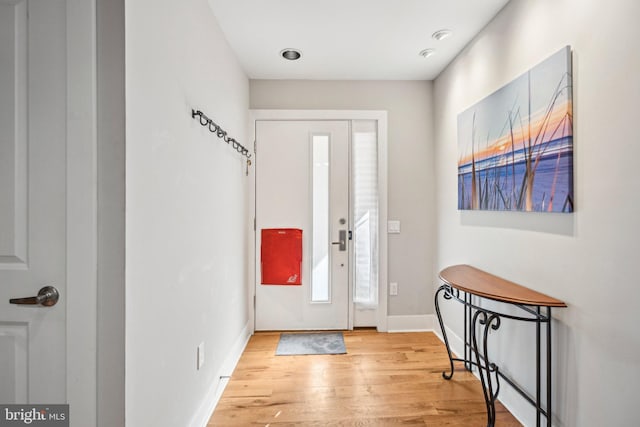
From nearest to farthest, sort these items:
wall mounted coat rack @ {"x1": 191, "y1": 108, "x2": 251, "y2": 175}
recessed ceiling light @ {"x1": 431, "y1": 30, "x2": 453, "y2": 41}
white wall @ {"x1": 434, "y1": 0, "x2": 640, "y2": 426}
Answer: white wall @ {"x1": 434, "y1": 0, "x2": 640, "y2": 426}, wall mounted coat rack @ {"x1": 191, "y1": 108, "x2": 251, "y2": 175}, recessed ceiling light @ {"x1": 431, "y1": 30, "x2": 453, "y2": 41}

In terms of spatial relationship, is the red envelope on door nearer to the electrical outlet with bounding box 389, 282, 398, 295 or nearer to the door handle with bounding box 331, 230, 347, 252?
the door handle with bounding box 331, 230, 347, 252

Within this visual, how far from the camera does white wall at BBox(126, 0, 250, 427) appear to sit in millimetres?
1155

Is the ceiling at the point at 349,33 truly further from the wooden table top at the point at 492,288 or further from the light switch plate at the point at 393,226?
the wooden table top at the point at 492,288

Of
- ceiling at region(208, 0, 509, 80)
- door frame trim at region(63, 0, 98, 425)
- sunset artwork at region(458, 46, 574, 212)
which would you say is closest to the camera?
door frame trim at region(63, 0, 98, 425)

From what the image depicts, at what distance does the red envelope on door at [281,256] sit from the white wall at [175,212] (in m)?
0.72

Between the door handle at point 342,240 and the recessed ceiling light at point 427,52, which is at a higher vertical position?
the recessed ceiling light at point 427,52

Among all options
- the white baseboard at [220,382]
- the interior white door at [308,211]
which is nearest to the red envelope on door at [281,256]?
the interior white door at [308,211]

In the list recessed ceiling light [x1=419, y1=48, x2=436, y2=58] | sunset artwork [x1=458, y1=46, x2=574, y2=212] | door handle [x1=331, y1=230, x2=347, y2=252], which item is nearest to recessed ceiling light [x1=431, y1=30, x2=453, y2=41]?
recessed ceiling light [x1=419, y1=48, x2=436, y2=58]

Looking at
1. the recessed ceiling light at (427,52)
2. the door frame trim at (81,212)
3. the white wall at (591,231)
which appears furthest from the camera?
the recessed ceiling light at (427,52)

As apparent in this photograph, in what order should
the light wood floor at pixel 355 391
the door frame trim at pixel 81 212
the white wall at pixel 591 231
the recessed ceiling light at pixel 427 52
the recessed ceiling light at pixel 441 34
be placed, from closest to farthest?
1. the door frame trim at pixel 81 212
2. the white wall at pixel 591 231
3. the light wood floor at pixel 355 391
4. the recessed ceiling light at pixel 441 34
5. the recessed ceiling light at pixel 427 52

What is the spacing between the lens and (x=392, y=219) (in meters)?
3.15

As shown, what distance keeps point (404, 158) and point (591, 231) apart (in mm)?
1934

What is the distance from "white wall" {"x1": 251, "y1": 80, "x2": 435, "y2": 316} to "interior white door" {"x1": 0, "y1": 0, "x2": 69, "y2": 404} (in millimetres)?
2127

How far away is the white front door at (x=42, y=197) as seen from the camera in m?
1.06
